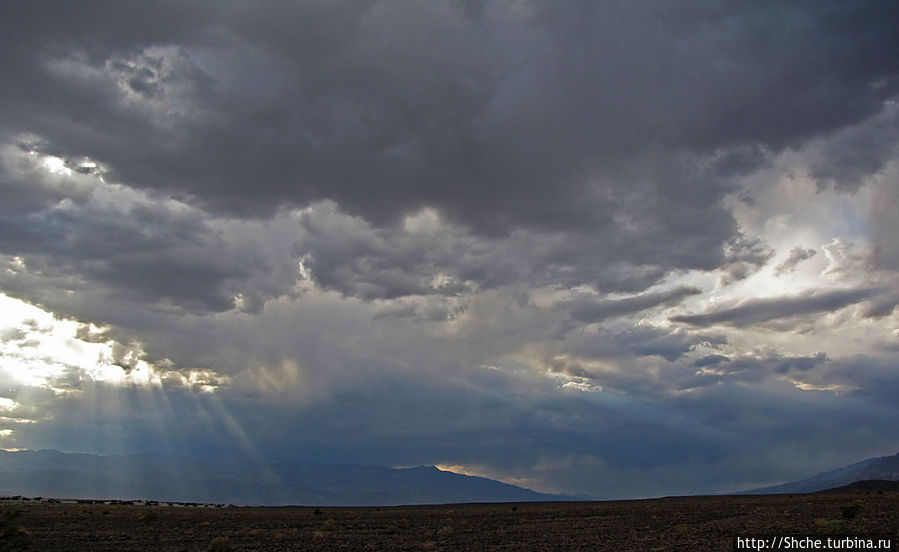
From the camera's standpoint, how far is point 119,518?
60.3 m

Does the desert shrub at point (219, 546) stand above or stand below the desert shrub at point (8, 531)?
below

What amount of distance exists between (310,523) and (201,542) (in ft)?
63.7

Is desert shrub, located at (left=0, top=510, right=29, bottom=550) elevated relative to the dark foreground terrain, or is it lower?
elevated

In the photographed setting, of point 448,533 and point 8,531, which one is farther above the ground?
point 8,531

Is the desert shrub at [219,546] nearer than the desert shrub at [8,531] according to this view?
No

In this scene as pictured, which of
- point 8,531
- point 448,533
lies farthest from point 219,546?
point 448,533

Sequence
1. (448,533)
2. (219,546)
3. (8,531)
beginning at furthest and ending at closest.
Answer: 1. (448,533)
2. (219,546)
3. (8,531)

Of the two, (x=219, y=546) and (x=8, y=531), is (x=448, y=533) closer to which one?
(x=219, y=546)

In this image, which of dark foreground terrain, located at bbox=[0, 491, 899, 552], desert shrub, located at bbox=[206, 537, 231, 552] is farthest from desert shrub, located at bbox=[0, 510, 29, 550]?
desert shrub, located at bbox=[206, 537, 231, 552]

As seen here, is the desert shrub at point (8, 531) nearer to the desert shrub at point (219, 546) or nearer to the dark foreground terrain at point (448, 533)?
the dark foreground terrain at point (448, 533)

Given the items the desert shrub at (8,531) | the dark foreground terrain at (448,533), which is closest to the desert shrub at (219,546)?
the dark foreground terrain at (448,533)

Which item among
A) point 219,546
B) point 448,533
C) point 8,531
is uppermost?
point 8,531

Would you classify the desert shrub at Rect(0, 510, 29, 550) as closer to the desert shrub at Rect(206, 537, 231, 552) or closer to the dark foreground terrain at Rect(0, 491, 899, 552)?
the dark foreground terrain at Rect(0, 491, 899, 552)

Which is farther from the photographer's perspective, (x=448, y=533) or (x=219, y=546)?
(x=448, y=533)
